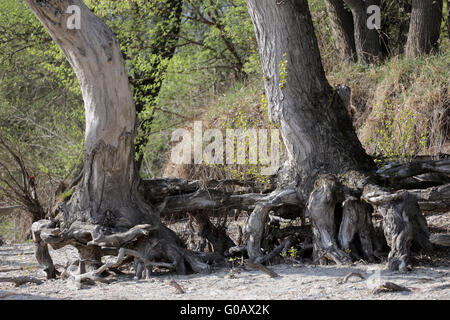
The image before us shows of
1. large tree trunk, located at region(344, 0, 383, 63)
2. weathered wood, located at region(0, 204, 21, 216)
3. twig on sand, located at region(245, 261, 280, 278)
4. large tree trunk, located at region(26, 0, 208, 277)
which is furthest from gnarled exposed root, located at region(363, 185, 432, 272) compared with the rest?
weathered wood, located at region(0, 204, 21, 216)

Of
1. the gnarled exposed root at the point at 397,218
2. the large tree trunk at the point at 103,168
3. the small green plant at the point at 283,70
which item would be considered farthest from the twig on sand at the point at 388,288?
the small green plant at the point at 283,70

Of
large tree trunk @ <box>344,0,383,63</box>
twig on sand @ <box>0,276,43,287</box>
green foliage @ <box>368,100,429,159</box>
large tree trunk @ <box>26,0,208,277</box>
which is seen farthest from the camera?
large tree trunk @ <box>344,0,383,63</box>

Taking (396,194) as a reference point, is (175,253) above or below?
below

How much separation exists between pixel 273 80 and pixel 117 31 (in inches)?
234

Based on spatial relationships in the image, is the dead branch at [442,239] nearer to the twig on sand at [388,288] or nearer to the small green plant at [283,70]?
the twig on sand at [388,288]

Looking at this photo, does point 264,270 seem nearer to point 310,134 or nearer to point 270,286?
point 270,286

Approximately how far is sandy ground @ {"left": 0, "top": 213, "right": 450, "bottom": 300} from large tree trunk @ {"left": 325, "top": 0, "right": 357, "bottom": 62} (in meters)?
6.32

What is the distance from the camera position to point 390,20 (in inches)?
483

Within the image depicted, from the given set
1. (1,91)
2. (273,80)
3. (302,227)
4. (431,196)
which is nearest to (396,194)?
(431,196)

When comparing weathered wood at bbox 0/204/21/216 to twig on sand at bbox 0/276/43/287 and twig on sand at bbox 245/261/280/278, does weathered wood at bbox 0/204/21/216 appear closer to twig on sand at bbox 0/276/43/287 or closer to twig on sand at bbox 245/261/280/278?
twig on sand at bbox 0/276/43/287

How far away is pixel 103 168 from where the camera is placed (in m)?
6.42

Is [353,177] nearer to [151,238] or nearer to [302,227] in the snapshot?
[302,227]

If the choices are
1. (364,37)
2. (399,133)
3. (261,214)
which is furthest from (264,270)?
(364,37)

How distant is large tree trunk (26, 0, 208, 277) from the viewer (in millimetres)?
6164
